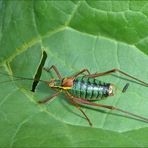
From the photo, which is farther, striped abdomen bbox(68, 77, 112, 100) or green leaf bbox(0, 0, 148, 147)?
striped abdomen bbox(68, 77, 112, 100)

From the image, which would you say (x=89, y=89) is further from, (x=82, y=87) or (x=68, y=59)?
(x=68, y=59)

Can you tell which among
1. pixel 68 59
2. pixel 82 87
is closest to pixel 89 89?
pixel 82 87

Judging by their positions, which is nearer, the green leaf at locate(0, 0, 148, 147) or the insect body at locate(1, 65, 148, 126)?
the green leaf at locate(0, 0, 148, 147)

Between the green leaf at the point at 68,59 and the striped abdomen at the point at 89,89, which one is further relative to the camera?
the striped abdomen at the point at 89,89

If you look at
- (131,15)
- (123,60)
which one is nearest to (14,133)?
(123,60)

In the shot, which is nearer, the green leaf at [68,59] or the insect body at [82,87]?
the green leaf at [68,59]

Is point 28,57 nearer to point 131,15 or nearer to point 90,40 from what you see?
point 90,40
